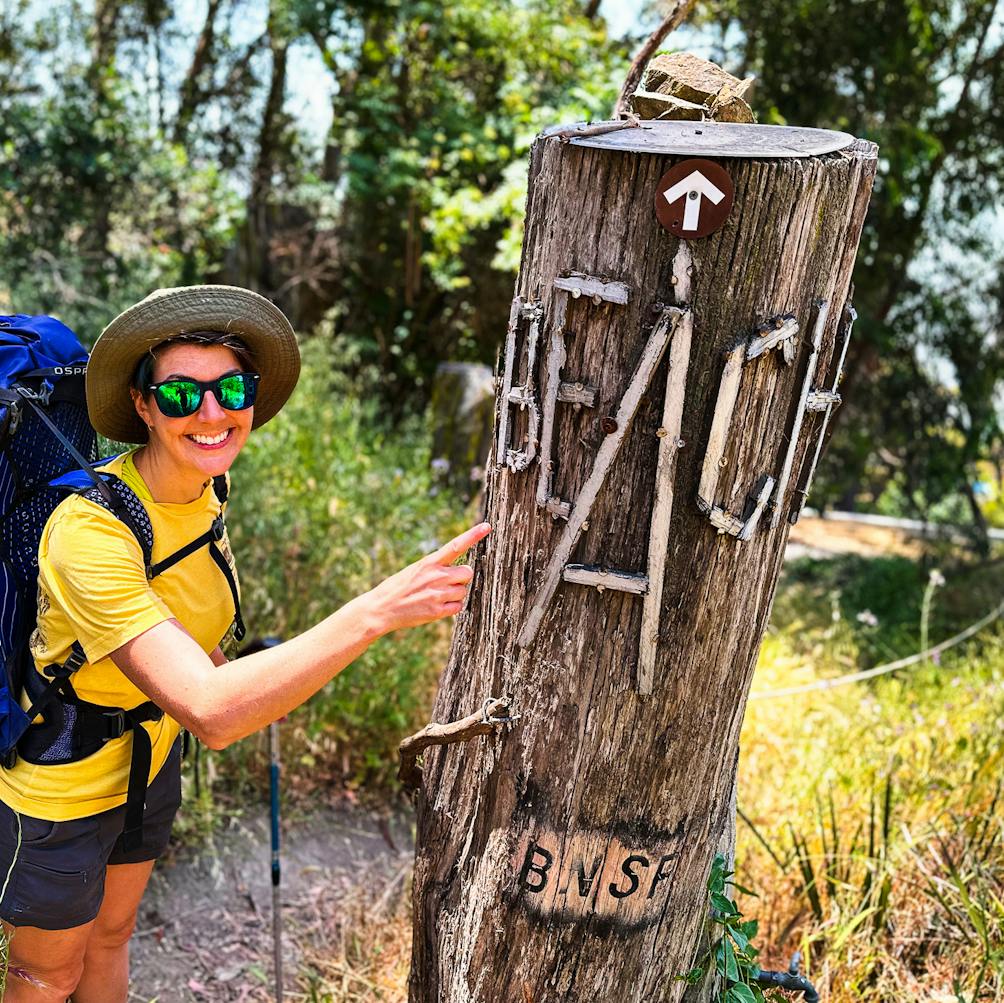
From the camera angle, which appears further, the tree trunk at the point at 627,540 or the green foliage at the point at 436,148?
the green foliage at the point at 436,148

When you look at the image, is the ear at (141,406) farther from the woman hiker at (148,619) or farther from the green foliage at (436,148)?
the green foliage at (436,148)

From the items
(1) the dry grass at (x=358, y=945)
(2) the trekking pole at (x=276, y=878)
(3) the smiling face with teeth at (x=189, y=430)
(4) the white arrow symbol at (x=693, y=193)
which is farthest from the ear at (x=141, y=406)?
(1) the dry grass at (x=358, y=945)

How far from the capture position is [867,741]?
408cm

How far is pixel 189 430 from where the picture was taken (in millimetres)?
1853

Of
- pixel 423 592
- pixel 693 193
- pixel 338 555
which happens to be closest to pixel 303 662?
pixel 423 592

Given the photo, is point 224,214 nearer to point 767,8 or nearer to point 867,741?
point 767,8

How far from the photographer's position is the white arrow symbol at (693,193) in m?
1.59

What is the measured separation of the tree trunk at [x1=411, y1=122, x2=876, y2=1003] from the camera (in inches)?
65.5

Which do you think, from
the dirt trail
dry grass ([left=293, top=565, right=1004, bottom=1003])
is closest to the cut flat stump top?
dry grass ([left=293, top=565, right=1004, bottom=1003])

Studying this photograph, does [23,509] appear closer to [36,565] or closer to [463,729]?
[36,565]

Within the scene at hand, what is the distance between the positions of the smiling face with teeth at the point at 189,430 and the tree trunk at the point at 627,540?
52cm

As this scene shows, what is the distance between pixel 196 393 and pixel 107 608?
424mm

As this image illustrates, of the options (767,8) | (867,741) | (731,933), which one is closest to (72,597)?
(731,933)

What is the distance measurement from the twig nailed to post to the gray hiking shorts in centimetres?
65
